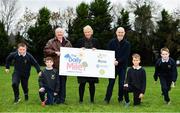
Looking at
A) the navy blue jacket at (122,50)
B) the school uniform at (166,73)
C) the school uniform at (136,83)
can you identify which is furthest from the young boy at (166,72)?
the navy blue jacket at (122,50)

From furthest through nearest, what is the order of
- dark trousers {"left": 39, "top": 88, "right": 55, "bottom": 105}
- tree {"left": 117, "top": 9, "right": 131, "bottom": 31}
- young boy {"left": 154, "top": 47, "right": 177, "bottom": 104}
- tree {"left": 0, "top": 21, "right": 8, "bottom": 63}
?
1. tree {"left": 117, "top": 9, "right": 131, "bottom": 31}
2. tree {"left": 0, "top": 21, "right": 8, "bottom": 63}
3. young boy {"left": 154, "top": 47, "right": 177, "bottom": 104}
4. dark trousers {"left": 39, "top": 88, "right": 55, "bottom": 105}

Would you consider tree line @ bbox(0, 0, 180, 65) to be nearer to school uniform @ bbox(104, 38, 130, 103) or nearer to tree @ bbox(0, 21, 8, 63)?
tree @ bbox(0, 21, 8, 63)

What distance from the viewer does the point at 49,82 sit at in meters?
12.3

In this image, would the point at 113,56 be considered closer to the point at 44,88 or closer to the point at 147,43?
the point at 44,88

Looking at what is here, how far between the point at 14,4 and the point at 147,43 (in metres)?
25.6

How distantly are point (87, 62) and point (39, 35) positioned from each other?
49447 mm

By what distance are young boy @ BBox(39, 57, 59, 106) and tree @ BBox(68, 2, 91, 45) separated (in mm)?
49435

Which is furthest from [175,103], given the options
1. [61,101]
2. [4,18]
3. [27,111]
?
[4,18]

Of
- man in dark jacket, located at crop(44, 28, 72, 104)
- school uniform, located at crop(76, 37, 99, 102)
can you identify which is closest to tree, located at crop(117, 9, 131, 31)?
school uniform, located at crop(76, 37, 99, 102)

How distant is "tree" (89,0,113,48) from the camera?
207ft

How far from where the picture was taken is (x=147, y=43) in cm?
6425

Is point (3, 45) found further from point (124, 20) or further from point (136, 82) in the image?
point (136, 82)

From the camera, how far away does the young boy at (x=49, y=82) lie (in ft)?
40.2

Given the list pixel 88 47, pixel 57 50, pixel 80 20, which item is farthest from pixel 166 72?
pixel 80 20
